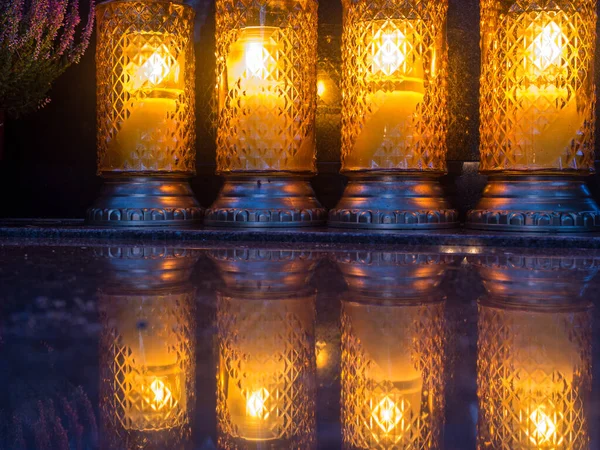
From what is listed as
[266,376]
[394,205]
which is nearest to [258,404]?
[266,376]

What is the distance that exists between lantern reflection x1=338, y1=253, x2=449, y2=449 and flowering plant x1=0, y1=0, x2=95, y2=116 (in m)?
0.85

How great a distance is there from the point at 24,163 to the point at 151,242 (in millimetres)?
664

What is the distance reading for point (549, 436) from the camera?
274mm

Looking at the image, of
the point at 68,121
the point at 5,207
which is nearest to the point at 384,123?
the point at 68,121

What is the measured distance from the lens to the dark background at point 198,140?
1442 millimetres

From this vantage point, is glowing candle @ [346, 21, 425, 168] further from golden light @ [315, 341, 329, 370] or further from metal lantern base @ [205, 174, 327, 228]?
golden light @ [315, 341, 329, 370]

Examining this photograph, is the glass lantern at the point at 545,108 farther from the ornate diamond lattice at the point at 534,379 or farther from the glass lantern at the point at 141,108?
the ornate diamond lattice at the point at 534,379

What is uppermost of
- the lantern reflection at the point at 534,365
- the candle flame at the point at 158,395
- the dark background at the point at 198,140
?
the dark background at the point at 198,140

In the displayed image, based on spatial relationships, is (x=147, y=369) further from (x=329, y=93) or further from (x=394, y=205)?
(x=329, y=93)

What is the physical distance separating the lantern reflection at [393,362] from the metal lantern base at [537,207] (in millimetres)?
517

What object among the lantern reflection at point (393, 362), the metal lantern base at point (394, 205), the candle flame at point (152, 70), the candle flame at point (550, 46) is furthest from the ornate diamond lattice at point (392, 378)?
the candle flame at point (152, 70)

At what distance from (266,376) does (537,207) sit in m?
0.90

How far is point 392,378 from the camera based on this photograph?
35 cm

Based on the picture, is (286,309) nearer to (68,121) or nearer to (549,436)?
(549,436)
